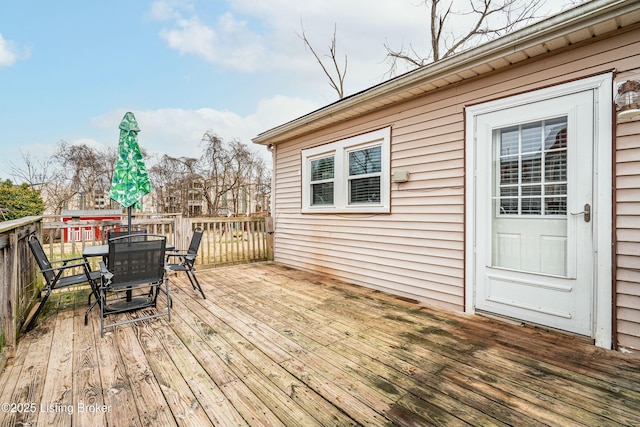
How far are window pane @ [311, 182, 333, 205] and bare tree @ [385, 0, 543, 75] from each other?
7242 millimetres

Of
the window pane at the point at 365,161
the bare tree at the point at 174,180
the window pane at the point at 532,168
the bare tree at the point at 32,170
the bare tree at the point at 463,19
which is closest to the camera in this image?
the window pane at the point at 532,168

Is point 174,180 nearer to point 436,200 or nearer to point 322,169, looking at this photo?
point 322,169

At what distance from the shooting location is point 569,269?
8.85 feet

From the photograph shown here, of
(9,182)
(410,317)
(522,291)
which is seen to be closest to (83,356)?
(410,317)

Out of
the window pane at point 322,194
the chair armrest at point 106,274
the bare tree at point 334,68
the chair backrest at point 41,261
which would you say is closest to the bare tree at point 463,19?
the bare tree at point 334,68

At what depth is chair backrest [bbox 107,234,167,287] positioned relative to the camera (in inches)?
116

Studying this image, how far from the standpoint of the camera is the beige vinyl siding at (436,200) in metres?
2.41

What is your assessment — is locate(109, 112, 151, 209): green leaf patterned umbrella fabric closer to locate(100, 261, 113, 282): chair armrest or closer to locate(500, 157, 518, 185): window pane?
locate(100, 261, 113, 282): chair armrest

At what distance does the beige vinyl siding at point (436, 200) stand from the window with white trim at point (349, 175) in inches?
5.6

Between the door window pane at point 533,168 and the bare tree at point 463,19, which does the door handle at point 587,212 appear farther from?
the bare tree at point 463,19

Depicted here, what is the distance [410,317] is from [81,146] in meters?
13.2

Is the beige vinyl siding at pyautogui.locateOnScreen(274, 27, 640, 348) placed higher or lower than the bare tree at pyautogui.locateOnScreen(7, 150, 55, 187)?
lower

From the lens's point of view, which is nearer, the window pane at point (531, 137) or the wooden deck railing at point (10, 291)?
the wooden deck railing at point (10, 291)

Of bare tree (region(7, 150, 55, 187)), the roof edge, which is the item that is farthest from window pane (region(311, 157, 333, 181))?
bare tree (region(7, 150, 55, 187))
